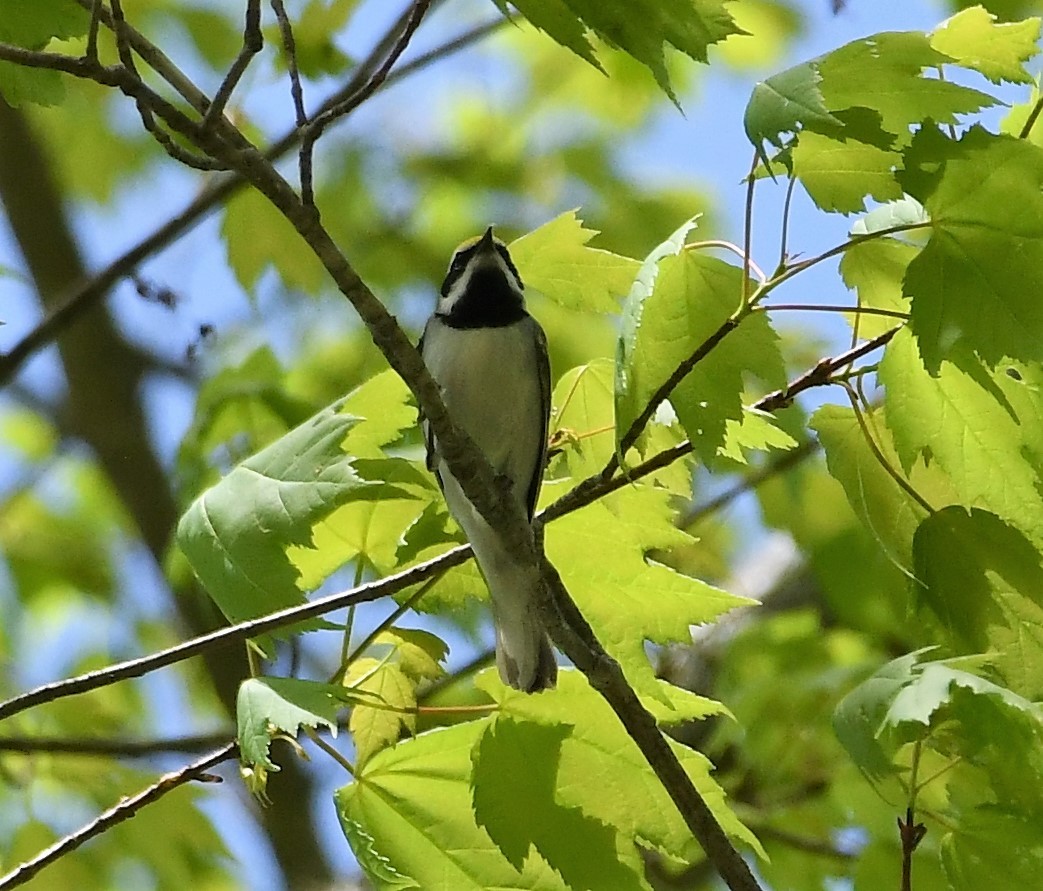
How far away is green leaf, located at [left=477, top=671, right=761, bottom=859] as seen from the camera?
55.6 inches

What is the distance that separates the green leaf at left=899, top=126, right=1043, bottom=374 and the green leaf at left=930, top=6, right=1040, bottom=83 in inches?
3.9

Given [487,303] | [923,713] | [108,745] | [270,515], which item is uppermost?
[487,303]

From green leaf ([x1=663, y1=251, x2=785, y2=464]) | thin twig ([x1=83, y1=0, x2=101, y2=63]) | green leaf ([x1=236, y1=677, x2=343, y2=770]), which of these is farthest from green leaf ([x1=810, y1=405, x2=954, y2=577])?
thin twig ([x1=83, y1=0, x2=101, y2=63])

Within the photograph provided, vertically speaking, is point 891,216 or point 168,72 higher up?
point 168,72

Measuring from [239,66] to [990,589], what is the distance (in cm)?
86

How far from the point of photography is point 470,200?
13.4 ft

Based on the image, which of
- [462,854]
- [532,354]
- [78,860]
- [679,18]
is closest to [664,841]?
[462,854]

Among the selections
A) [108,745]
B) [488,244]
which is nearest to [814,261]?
[488,244]

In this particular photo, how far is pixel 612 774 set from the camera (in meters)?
1.44

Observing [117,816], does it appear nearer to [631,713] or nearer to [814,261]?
[631,713]

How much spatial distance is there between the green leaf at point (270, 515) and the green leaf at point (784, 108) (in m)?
0.47

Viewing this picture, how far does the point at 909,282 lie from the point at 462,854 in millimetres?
779

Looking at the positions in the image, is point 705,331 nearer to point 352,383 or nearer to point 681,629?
point 681,629

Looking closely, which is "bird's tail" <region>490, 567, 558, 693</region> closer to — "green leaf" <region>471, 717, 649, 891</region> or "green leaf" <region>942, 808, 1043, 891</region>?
"green leaf" <region>471, 717, 649, 891</region>
